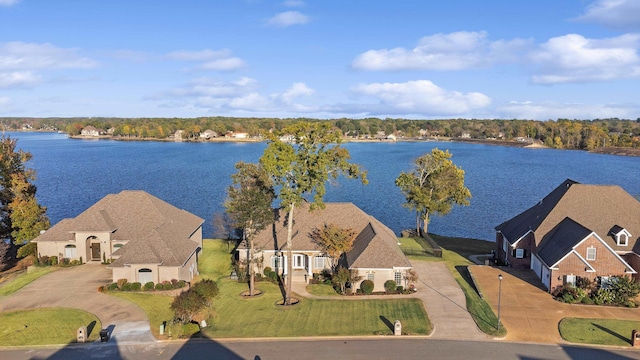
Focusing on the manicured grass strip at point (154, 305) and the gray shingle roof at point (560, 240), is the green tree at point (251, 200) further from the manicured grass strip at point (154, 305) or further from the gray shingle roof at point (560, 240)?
the gray shingle roof at point (560, 240)

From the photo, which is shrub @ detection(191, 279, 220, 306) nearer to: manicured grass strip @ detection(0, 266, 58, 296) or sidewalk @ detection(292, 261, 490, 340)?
sidewalk @ detection(292, 261, 490, 340)

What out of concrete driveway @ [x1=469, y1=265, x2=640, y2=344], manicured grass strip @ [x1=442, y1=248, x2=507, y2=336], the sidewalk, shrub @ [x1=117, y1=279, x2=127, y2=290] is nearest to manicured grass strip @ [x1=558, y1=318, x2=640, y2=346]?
concrete driveway @ [x1=469, y1=265, x2=640, y2=344]

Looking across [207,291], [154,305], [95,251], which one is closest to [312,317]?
[207,291]

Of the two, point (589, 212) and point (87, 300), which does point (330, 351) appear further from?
point (589, 212)

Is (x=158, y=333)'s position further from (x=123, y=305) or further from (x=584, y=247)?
(x=584, y=247)

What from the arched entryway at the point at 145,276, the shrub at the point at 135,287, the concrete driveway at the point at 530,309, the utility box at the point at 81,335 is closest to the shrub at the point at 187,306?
the utility box at the point at 81,335

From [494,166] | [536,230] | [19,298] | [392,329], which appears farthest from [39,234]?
[494,166]
